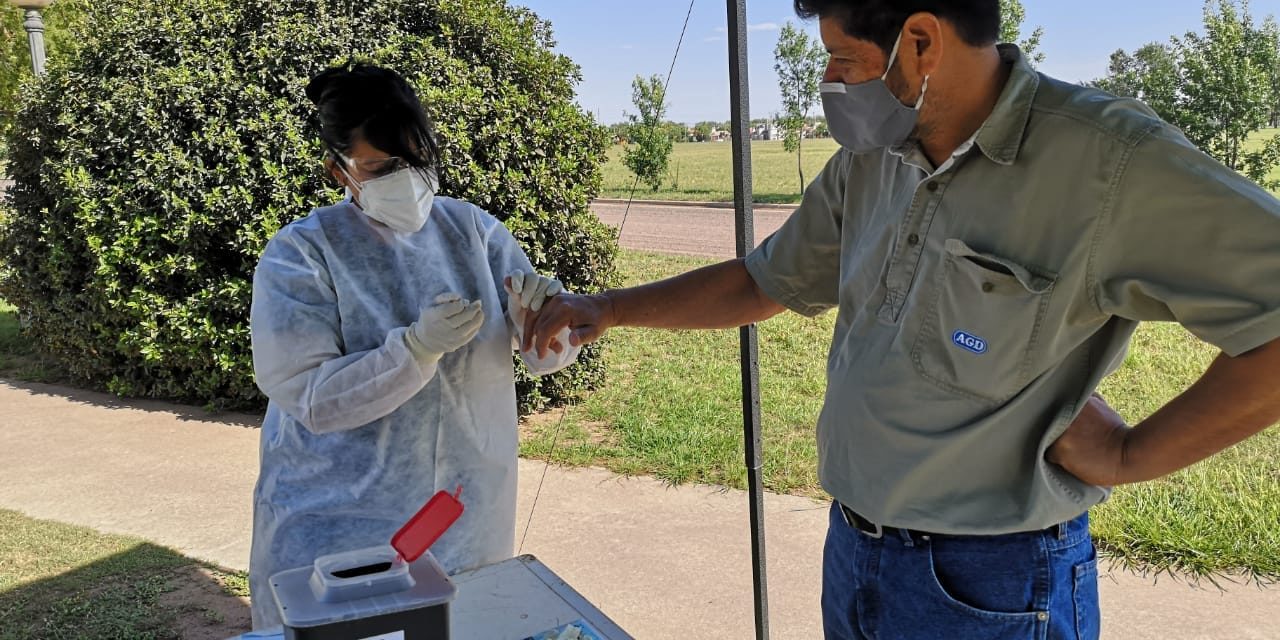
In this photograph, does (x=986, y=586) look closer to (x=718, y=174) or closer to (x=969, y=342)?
(x=969, y=342)

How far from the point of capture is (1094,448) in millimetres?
1456

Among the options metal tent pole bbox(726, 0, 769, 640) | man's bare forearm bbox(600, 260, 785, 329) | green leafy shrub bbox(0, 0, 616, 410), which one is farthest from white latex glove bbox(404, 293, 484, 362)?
green leafy shrub bbox(0, 0, 616, 410)

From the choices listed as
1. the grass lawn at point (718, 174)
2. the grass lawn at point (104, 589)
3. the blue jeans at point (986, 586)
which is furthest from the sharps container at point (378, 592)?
the grass lawn at point (718, 174)

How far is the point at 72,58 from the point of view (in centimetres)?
616

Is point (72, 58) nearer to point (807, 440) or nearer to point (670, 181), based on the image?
point (807, 440)

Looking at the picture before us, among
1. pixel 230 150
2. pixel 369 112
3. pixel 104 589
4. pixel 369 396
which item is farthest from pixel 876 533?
pixel 230 150

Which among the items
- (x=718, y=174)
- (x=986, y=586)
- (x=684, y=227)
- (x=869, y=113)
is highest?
(x=869, y=113)

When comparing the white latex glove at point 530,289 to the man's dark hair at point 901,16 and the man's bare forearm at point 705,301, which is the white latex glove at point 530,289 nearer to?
the man's bare forearm at point 705,301

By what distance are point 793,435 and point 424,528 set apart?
14.6 ft

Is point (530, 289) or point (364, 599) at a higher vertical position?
point (530, 289)

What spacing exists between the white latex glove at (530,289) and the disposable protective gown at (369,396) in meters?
0.08

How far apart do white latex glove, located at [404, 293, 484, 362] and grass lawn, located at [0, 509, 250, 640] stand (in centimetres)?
216

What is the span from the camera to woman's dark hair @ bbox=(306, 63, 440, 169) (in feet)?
6.86

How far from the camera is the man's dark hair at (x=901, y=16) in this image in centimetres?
146
